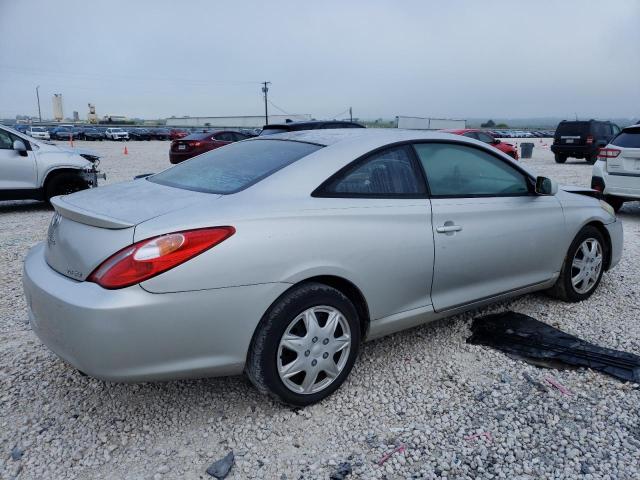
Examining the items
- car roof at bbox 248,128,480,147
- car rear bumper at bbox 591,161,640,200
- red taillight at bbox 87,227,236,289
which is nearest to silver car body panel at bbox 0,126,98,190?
car roof at bbox 248,128,480,147

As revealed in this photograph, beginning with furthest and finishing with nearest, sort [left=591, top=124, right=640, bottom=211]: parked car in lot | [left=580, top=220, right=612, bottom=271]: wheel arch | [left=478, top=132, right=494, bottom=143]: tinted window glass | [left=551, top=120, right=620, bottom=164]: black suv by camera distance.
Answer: [left=551, top=120, right=620, bottom=164]: black suv, [left=478, top=132, right=494, bottom=143]: tinted window glass, [left=591, top=124, right=640, bottom=211]: parked car in lot, [left=580, top=220, right=612, bottom=271]: wheel arch

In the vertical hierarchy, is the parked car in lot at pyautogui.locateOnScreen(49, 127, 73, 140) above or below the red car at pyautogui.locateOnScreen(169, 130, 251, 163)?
below

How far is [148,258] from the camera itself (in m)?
2.31

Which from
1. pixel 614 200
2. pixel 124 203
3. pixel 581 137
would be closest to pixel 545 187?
pixel 124 203

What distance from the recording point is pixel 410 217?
3.11 m

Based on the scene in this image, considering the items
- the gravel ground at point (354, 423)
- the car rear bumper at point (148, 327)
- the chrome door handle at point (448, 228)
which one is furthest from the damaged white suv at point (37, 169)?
the chrome door handle at point (448, 228)

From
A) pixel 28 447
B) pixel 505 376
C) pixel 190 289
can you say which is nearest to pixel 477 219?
pixel 505 376

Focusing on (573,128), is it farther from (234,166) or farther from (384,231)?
(234,166)

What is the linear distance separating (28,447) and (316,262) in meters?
1.64

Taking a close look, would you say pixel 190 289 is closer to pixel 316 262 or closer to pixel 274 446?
pixel 316 262

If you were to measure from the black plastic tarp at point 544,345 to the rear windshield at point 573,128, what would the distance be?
18.5 meters

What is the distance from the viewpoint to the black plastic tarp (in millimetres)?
3322

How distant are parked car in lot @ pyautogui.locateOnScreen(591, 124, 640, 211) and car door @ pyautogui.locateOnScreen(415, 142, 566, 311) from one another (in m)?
4.65

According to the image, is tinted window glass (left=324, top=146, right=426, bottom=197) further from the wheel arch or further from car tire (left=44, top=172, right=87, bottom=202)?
car tire (left=44, top=172, right=87, bottom=202)
